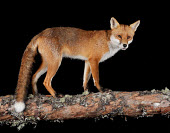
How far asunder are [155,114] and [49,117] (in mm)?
2053

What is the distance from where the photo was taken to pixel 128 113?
4703mm

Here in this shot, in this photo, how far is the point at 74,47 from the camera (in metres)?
5.54

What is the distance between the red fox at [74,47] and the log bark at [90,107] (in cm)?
46

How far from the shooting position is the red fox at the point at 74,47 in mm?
5152

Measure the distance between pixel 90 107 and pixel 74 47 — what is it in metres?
1.53

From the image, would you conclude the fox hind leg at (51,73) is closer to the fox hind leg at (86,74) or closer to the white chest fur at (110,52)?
the fox hind leg at (86,74)

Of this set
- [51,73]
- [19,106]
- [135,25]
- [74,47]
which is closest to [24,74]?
[51,73]

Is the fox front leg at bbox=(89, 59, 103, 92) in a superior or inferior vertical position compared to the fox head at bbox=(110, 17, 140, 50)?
inferior

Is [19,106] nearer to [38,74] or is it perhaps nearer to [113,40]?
[38,74]

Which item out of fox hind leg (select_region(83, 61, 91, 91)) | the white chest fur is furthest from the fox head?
fox hind leg (select_region(83, 61, 91, 91))

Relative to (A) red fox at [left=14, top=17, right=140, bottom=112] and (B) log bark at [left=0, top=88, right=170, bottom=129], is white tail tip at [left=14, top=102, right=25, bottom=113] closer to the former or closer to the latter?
(B) log bark at [left=0, top=88, right=170, bottom=129]

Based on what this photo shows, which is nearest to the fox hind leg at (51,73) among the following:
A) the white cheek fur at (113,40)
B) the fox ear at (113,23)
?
the white cheek fur at (113,40)

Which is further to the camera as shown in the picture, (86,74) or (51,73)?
(86,74)

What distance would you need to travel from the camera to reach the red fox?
5.15 meters
